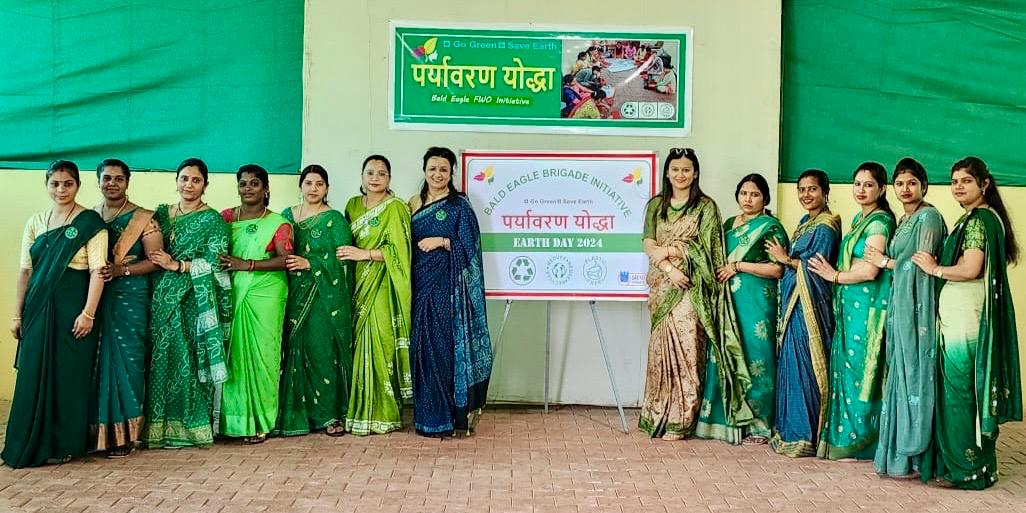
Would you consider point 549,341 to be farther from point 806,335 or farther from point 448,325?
point 806,335

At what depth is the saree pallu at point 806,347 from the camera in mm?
4547

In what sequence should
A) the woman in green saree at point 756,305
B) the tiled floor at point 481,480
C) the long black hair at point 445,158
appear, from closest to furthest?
1. the tiled floor at point 481,480
2. the woman in green saree at point 756,305
3. the long black hair at point 445,158

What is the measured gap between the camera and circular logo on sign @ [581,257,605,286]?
519cm

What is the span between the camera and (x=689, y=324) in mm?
4914

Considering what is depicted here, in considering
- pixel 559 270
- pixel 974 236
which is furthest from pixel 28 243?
pixel 974 236

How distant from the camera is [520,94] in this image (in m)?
5.59

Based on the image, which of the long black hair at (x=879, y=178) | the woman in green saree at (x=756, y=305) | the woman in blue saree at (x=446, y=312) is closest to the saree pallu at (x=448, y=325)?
the woman in blue saree at (x=446, y=312)

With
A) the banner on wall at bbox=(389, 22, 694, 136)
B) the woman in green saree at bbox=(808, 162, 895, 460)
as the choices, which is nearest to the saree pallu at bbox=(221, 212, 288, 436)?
the banner on wall at bbox=(389, 22, 694, 136)

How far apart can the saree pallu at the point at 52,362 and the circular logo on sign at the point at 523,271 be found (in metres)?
2.23

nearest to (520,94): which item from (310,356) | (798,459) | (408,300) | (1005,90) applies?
(408,300)

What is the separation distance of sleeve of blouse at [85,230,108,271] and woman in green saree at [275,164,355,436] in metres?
0.93

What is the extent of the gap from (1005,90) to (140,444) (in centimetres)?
559

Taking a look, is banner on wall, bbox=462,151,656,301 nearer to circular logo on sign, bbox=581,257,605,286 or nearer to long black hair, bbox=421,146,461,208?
circular logo on sign, bbox=581,257,605,286

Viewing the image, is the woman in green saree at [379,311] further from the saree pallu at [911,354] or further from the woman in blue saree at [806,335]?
the saree pallu at [911,354]
